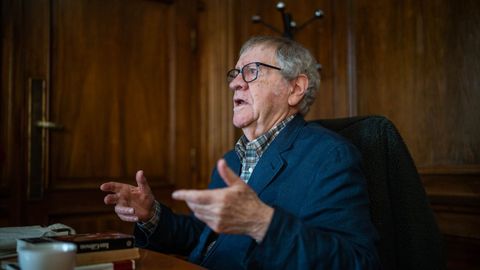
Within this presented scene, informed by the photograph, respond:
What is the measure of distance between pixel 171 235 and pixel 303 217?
1.78 feet

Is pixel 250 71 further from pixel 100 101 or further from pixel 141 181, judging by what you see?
pixel 100 101

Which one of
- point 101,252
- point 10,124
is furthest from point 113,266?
point 10,124

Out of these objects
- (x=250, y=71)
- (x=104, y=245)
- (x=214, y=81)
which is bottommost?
(x=104, y=245)

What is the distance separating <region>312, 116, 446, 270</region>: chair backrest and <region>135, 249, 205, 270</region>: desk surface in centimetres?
52

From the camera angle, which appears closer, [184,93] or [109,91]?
[109,91]

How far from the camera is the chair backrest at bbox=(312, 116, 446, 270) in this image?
1187mm

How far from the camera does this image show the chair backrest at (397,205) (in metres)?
1.19

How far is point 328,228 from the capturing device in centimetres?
106

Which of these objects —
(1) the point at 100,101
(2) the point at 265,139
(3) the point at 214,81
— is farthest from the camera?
(3) the point at 214,81

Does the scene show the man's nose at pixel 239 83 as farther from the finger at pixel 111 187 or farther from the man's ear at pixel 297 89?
the finger at pixel 111 187

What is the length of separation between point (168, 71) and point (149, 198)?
1.71 metres

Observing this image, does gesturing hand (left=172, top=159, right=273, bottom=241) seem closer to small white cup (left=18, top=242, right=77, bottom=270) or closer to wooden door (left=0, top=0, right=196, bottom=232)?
small white cup (left=18, top=242, right=77, bottom=270)

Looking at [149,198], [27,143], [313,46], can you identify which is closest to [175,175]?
[27,143]

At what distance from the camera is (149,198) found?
1.36 meters
